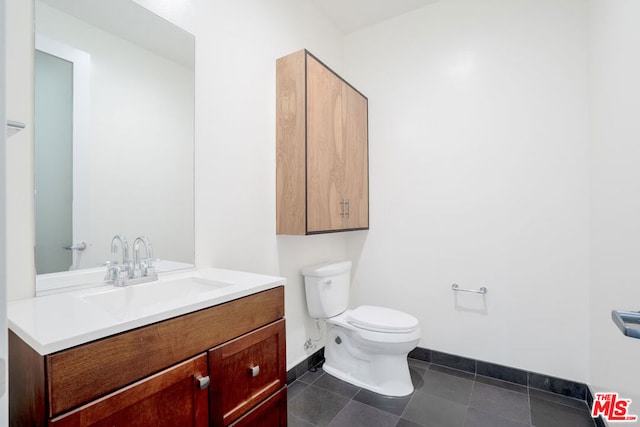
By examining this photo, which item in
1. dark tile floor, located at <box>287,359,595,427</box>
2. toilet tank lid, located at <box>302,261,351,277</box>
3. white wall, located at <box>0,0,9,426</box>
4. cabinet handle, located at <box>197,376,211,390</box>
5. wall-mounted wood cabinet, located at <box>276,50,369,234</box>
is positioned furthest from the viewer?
toilet tank lid, located at <box>302,261,351,277</box>

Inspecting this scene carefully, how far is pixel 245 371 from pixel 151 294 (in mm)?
489

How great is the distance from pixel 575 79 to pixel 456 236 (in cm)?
119

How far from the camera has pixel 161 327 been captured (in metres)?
0.86

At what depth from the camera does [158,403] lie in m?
0.85

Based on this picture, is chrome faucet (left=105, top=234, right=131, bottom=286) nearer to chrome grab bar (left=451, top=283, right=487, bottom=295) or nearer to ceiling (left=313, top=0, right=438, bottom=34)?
chrome grab bar (left=451, top=283, right=487, bottom=295)

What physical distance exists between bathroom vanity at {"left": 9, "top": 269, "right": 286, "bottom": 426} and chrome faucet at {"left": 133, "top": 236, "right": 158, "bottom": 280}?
7cm

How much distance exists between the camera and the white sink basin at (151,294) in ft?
3.49

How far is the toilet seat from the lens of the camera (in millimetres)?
1881

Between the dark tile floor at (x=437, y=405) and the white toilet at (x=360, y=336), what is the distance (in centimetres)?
8

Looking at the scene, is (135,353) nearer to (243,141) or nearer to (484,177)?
(243,141)

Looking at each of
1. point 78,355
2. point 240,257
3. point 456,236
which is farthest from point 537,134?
point 78,355

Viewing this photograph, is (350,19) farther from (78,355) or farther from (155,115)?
(78,355)

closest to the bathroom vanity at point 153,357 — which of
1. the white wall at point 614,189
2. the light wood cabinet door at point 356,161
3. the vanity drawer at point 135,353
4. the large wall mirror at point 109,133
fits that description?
the vanity drawer at point 135,353

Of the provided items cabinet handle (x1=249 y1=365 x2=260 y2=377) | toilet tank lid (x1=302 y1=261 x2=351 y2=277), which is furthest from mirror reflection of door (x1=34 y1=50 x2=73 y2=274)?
toilet tank lid (x1=302 y1=261 x2=351 y2=277)
